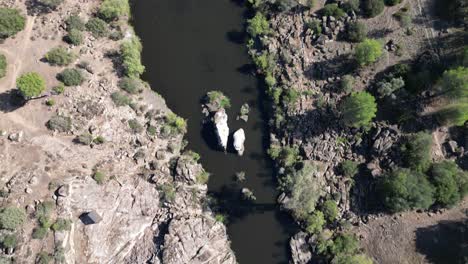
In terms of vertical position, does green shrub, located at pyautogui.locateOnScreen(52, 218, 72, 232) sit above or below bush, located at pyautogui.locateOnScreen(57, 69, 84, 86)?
below

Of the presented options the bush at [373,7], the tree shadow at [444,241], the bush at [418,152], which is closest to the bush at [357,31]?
the bush at [373,7]

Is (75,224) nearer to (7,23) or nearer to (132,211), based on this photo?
(132,211)

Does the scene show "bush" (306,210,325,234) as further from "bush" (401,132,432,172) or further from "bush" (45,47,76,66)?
"bush" (45,47,76,66)

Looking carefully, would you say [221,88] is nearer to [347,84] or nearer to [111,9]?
[347,84]

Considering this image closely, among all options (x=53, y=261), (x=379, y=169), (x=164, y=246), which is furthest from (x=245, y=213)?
(x=53, y=261)

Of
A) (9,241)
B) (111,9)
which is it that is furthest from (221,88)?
(9,241)

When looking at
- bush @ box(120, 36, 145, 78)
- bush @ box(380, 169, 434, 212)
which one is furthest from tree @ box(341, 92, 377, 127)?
bush @ box(120, 36, 145, 78)

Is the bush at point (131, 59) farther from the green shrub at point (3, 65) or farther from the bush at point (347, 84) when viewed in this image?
the bush at point (347, 84)
